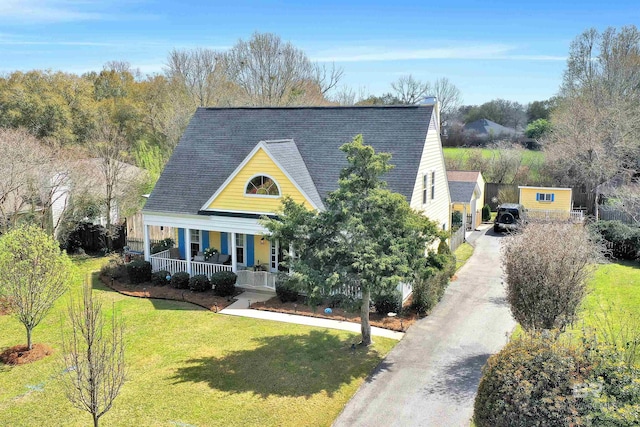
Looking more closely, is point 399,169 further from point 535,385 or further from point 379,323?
point 535,385

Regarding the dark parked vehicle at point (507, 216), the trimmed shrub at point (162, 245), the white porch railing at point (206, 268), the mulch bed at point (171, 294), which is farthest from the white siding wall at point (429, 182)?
the trimmed shrub at point (162, 245)

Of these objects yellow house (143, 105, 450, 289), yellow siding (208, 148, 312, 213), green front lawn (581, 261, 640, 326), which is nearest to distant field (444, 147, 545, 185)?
green front lawn (581, 261, 640, 326)

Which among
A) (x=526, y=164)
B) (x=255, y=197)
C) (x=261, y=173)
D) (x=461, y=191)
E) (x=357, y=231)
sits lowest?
(x=357, y=231)

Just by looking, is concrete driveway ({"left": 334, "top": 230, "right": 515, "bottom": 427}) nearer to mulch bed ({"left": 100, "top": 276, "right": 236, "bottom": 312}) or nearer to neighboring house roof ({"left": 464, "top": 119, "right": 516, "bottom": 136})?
mulch bed ({"left": 100, "top": 276, "right": 236, "bottom": 312})

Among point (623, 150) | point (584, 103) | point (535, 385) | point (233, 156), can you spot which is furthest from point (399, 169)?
point (584, 103)

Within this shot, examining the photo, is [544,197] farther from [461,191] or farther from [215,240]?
[215,240]

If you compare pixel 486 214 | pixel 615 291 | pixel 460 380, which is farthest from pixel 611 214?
pixel 460 380

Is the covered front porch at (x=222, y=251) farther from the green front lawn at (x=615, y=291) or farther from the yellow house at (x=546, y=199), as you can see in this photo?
the yellow house at (x=546, y=199)
